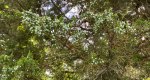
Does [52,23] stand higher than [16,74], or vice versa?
[52,23]

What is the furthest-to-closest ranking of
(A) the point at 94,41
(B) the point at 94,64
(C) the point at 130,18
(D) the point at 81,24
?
(C) the point at 130,18, (D) the point at 81,24, (A) the point at 94,41, (B) the point at 94,64

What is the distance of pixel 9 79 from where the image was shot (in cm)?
329

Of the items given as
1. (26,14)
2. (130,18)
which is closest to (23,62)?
(26,14)

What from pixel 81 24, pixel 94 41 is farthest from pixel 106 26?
pixel 81 24

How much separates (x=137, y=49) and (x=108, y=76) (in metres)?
0.49

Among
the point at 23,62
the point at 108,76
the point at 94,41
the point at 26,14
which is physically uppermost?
the point at 26,14

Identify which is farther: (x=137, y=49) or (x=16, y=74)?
(x=137, y=49)

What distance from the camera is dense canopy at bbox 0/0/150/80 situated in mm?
3293

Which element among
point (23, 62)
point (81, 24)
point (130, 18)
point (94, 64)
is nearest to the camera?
point (23, 62)

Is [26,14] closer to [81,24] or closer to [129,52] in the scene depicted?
[81,24]

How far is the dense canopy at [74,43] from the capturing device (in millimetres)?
3293

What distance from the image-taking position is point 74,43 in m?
3.54

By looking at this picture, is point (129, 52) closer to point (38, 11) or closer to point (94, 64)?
point (94, 64)

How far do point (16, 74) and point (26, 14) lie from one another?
0.68 metres
